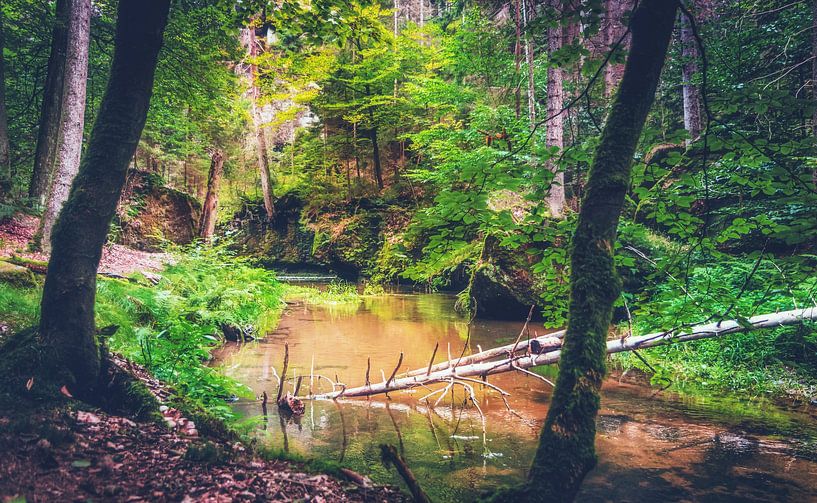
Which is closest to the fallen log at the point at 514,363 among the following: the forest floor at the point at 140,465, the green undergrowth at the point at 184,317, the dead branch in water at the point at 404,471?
the green undergrowth at the point at 184,317

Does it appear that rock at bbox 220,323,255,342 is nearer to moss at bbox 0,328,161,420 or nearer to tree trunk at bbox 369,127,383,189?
moss at bbox 0,328,161,420

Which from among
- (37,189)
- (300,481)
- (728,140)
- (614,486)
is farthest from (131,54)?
(37,189)

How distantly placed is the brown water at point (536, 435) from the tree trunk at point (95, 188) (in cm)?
236

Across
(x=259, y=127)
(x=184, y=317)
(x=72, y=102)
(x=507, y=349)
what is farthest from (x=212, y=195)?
(x=507, y=349)

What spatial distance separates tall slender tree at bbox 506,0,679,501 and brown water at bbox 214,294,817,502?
1906 millimetres

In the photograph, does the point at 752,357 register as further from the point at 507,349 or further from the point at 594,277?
the point at 594,277

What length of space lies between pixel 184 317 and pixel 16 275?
2.32 metres

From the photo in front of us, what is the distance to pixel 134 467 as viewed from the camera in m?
2.75

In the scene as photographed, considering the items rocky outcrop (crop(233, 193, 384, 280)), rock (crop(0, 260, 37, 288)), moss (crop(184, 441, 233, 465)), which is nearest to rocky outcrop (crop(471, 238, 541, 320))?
moss (crop(184, 441, 233, 465))

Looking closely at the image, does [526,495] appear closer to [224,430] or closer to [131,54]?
[224,430]

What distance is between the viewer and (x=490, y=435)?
527cm

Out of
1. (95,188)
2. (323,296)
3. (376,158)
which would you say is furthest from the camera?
(376,158)

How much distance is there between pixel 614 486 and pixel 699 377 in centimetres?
494

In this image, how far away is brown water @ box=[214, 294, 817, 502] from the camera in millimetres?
4203
